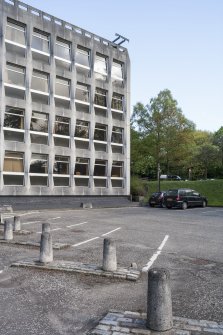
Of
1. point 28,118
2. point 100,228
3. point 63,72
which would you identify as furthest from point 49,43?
point 100,228

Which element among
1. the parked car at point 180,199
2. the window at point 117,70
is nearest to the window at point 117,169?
the parked car at point 180,199

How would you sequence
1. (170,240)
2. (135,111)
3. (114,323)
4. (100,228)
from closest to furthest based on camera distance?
(114,323), (170,240), (100,228), (135,111)

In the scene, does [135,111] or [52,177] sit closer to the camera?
[52,177]

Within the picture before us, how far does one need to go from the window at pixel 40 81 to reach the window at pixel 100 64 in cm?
634

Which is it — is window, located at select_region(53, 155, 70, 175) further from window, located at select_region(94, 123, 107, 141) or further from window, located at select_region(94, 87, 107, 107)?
window, located at select_region(94, 87, 107, 107)

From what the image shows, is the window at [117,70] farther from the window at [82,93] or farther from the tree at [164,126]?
→ the tree at [164,126]

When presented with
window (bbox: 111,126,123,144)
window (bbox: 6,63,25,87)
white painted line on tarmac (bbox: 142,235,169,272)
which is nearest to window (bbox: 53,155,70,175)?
window (bbox: 111,126,123,144)

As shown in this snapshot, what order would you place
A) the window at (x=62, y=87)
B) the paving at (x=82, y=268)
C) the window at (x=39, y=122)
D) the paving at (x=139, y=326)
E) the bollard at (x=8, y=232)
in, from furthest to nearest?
the window at (x=62, y=87)
the window at (x=39, y=122)
the bollard at (x=8, y=232)
the paving at (x=82, y=268)
the paving at (x=139, y=326)

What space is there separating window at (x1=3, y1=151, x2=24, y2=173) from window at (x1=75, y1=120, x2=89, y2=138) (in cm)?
651

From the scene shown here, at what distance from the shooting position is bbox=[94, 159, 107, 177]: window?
35281 millimetres

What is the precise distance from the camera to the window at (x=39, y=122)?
99.1ft

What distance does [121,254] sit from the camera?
10.2 meters

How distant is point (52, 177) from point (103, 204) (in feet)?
21.8

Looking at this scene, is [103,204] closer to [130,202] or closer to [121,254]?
[130,202]
